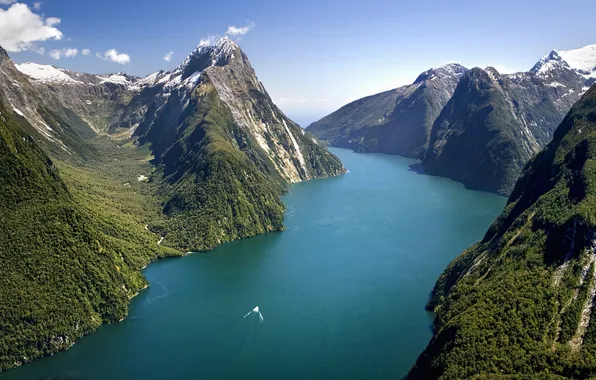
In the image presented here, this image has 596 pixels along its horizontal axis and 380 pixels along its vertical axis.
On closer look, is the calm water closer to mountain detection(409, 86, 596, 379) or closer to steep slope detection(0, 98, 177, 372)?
steep slope detection(0, 98, 177, 372)

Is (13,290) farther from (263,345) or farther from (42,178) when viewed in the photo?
(263,345)

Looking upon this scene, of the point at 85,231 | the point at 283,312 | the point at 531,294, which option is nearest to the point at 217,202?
the point at 85,231

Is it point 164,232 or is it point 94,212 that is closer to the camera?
point 94,212

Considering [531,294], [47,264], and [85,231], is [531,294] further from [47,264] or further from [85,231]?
[85,231]

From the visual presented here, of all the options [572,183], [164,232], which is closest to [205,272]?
[164,232]

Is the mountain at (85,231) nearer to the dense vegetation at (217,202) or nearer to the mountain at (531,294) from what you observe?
the dense vegetation at (217,202)

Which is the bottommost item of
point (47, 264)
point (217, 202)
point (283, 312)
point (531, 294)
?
point (283, 312)

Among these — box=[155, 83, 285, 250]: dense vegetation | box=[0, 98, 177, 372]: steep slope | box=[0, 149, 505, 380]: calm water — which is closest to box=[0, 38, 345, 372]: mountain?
box=[0, 98, 177, 372]: steep slope

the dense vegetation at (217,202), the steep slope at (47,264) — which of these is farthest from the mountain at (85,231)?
the dense vegetation at (217,202)
